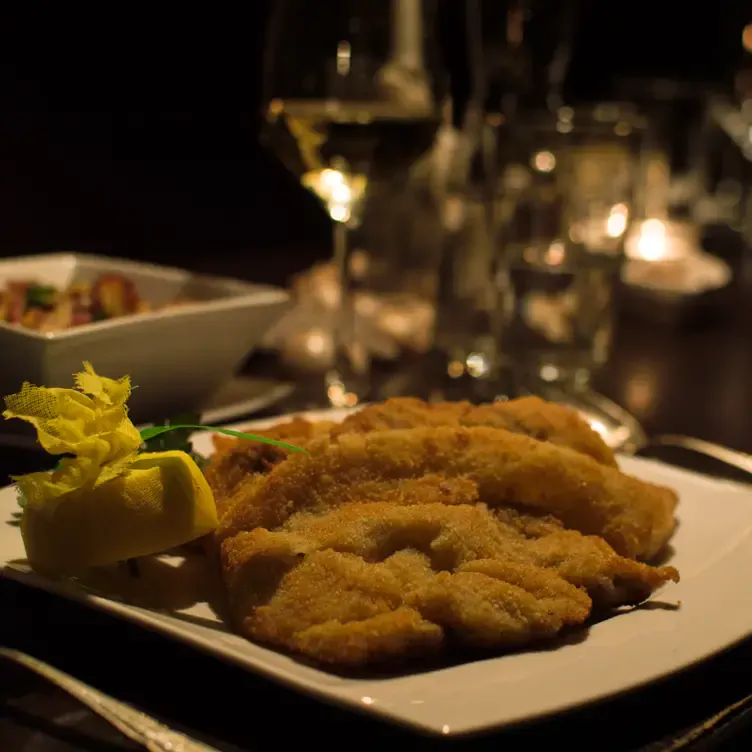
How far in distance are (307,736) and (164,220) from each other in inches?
142

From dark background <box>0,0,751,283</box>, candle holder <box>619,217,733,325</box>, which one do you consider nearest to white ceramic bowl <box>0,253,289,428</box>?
dark background <box>0,0,751,283</box>

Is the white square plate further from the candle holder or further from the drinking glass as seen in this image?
the candle holder

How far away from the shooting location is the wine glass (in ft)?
5.71

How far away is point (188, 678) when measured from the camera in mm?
784

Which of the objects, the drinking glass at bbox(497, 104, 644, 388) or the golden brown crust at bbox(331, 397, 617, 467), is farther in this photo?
the drinking glass at bbox(497, 104, 644, 388)

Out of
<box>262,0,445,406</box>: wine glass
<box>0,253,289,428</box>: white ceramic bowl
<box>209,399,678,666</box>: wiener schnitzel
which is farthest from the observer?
<box>262,0,445,406</box>: wine glass

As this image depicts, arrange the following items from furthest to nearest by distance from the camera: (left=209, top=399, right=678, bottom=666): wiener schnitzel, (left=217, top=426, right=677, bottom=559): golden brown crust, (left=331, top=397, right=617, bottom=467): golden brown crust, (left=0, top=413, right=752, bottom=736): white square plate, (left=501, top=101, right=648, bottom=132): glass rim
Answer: (left=501, top=101, right=648, bottom=132): glass rim
(left=331, top=397, right=617, bottom=467): golden brown crust
(left=217, top=426, right=677, bottom=559): golden brown crust
(left=209, top=399, right=678, bottom=666): wiener schnitzel
(left=0, top=413, right=752, bottom=736): white square plate

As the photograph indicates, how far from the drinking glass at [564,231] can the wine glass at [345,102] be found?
25 centimetres

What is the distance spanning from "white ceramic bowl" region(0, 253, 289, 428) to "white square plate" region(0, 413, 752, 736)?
1.27ft

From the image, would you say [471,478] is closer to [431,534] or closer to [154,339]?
[431,534]

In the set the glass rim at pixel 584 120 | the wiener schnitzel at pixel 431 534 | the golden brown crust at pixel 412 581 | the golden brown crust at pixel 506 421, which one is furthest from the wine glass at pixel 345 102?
the golden brown crust at pixel 412 581

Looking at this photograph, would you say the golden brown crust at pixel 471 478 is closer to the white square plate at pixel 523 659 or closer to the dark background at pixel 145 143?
the white square plate at pixel 523 659

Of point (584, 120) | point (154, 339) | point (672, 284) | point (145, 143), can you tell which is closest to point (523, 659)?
point (154, 339)

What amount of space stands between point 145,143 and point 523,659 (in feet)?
11.8
